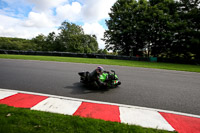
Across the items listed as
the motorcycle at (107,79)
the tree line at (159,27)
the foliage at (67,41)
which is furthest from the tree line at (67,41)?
the motorcycle at (107,79)

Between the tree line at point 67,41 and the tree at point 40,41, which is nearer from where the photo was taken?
the tree line at point 67,41

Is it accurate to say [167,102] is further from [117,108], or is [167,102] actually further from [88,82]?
[88,82]

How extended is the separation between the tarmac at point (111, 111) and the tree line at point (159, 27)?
23427 millimetres

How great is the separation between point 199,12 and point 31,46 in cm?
7684

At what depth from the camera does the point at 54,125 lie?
7.04 feet

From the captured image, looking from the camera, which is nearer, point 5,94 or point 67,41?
point 5,94

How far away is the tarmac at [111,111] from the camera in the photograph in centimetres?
248

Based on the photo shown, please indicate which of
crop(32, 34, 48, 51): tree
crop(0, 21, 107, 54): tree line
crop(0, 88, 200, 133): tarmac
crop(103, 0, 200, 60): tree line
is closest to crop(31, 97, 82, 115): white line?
crop(0, 88, 200, 133): tarmac

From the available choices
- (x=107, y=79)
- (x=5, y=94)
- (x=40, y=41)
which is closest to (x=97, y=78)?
(x=107, y=79)

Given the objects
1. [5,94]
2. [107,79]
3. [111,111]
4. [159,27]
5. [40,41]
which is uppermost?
[40,41]

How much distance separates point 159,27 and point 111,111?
26432mm

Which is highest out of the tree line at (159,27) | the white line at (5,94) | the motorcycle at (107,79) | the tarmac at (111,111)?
the tree line at (159,27)

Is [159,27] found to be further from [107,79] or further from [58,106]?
[58,106]

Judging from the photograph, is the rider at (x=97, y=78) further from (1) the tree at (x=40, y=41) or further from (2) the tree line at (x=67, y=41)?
(1) the tree at (x=40, y=41)
